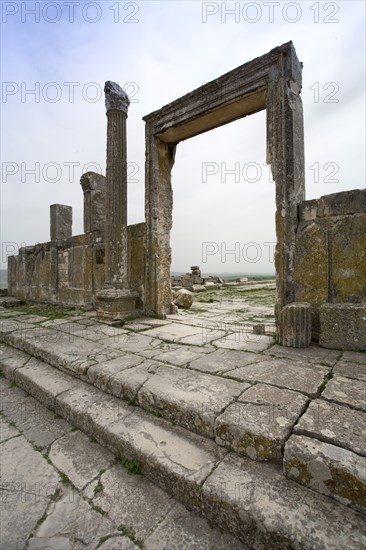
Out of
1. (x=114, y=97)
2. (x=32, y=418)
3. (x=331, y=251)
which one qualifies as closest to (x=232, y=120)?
(x=114, y=97)

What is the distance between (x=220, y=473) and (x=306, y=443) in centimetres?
44

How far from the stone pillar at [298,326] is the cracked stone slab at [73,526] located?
225 centimetres

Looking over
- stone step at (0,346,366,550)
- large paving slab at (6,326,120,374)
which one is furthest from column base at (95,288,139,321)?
stone step at (0,346,366,550)

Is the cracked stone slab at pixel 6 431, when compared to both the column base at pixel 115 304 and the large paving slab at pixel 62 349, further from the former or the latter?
the column base at pixel 115 304

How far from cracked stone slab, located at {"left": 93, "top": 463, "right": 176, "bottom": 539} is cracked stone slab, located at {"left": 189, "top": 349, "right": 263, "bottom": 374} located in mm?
934

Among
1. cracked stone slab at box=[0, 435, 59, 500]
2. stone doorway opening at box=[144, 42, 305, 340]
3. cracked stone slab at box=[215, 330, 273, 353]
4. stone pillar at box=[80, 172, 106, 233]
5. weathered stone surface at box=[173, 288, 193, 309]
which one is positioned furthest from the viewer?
weathered stone surface at box=[173, 288, 193, 309]

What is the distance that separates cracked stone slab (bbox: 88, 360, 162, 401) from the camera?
1.98 meters

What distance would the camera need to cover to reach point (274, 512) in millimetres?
1065

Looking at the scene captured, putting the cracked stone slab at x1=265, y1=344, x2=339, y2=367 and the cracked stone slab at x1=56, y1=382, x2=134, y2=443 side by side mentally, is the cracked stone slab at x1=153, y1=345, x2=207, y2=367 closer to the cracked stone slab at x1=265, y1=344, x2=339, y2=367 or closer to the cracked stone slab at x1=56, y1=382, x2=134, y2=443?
the cracked stone slab at x1=56, y1=382, x2=134, y2=443

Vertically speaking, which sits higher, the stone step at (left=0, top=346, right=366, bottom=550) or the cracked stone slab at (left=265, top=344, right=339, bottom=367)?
the cracked stone slab at (left=265, top=344, right=339, bottom=367)

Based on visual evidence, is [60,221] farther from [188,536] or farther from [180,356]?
[188,536]

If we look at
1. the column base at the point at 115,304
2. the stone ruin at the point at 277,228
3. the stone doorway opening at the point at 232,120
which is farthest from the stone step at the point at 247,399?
the column base at the point at 115,304

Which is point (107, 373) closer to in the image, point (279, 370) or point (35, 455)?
point (35, 455)

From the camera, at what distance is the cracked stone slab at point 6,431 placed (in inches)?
74.4
